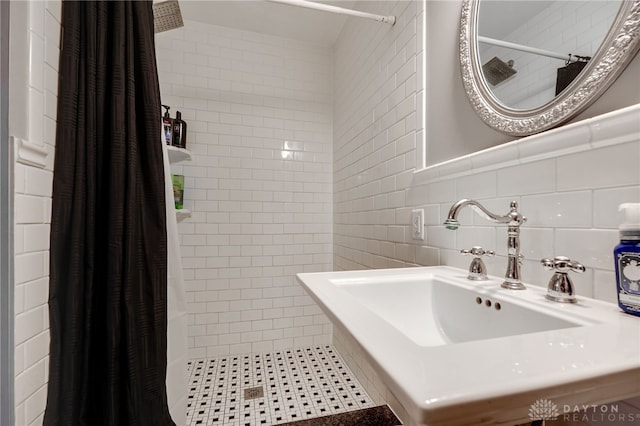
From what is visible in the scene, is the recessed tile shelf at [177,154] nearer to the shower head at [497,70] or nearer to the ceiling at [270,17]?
the ceiling at [270,17]

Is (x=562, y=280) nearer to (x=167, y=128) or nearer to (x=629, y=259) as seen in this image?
(x=629, y=259)

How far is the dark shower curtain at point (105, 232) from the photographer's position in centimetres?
83

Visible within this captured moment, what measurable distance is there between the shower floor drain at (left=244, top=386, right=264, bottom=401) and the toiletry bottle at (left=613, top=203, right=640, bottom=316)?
163 cm

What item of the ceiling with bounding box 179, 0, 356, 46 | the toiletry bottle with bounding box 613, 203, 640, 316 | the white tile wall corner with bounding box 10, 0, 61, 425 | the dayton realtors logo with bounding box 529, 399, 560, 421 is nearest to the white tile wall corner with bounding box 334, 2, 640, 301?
the toiletry bottle with bounding box 613, 203, 640, 316

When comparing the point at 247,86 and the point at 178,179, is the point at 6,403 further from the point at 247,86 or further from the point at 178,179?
the point at 247,86

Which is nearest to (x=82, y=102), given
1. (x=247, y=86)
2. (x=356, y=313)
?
(x=356, y=313)

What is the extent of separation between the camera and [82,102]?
33.6 inches

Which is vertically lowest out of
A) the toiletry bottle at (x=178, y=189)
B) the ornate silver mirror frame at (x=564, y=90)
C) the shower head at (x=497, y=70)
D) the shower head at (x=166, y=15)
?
the toiletry bottle at (x=178, y=189)

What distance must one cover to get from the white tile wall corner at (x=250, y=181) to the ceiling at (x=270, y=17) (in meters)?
0.07

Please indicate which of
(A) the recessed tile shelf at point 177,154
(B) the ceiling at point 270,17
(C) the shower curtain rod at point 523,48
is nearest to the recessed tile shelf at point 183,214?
(A) the recessed tile shelf at point 177,154

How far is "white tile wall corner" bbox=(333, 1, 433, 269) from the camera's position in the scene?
4.11 ft

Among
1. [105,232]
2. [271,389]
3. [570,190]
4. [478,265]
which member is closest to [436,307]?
[478,265]

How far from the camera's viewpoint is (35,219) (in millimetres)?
797

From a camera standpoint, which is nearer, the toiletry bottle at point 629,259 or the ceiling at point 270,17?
the toiletry bottle at point 629,259
